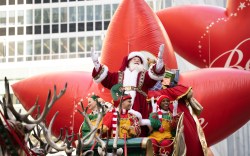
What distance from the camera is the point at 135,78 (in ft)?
27.7

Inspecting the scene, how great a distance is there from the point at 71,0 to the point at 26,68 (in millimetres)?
3785

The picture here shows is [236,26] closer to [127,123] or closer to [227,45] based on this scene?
[227,45]

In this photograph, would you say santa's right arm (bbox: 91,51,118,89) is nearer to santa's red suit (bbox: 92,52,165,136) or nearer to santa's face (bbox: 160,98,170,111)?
santa's red suit (bbox: 92,52,165,136)

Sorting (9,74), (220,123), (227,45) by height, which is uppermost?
(227,45)

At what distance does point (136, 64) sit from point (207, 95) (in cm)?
157

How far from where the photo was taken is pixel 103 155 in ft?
19.7

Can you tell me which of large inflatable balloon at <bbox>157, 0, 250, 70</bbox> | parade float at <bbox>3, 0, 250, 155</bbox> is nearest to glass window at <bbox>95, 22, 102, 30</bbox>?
large inflatable balloon at <bbox>157, 0, 250, 70</bbox>

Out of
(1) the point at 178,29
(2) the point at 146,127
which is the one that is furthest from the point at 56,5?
(2) the point at 146,127

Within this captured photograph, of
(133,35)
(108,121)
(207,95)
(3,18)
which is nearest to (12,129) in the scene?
(108,121)

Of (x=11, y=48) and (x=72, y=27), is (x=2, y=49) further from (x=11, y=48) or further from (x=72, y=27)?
(x=72, y=27)

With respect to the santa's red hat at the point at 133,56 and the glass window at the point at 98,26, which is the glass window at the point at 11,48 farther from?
the santa's red hat at the point at 133,56

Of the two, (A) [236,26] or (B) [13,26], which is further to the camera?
(B) [13,26]

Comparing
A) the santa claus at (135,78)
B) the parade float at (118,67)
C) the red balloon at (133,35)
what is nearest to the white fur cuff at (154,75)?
the santa claus at (135,78)

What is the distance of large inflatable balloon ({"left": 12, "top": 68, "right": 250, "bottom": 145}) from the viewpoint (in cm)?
969
